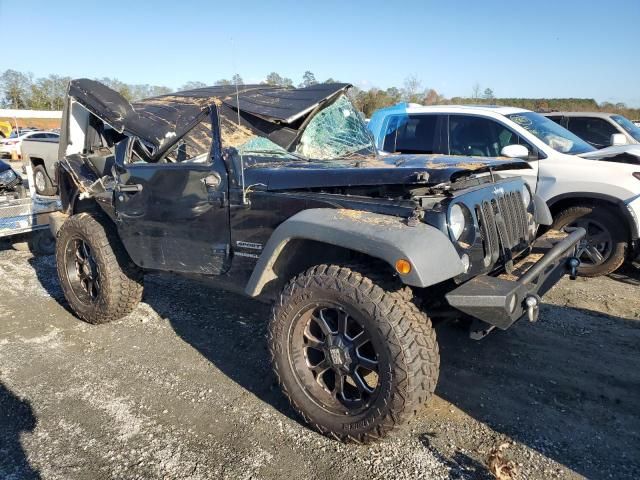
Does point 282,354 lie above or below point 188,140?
below

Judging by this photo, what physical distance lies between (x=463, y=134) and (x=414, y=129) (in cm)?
70

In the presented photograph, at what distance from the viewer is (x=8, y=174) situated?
8.49 metres

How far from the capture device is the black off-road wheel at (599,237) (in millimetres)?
5668

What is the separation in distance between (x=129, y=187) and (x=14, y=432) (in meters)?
1.95

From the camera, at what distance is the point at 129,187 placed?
4.20 meters

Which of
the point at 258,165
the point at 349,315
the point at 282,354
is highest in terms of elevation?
the point at 258,165

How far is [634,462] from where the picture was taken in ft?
9.00

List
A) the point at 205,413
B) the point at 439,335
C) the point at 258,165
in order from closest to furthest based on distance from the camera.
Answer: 1. the point at 205,413
2. the point at 258,165
3. the point at 439,335

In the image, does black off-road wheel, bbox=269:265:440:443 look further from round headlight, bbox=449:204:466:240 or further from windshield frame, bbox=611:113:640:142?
windshield frame, bbox=611:113:640:142

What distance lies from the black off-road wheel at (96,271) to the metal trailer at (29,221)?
2.32 m

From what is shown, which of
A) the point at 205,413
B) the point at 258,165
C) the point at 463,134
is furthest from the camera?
the point at 463,134

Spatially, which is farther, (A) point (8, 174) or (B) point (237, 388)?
(A) point (8, 174)

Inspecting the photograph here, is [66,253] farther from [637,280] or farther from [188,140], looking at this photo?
[637,280]

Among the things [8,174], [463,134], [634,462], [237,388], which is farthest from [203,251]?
[8,174]
